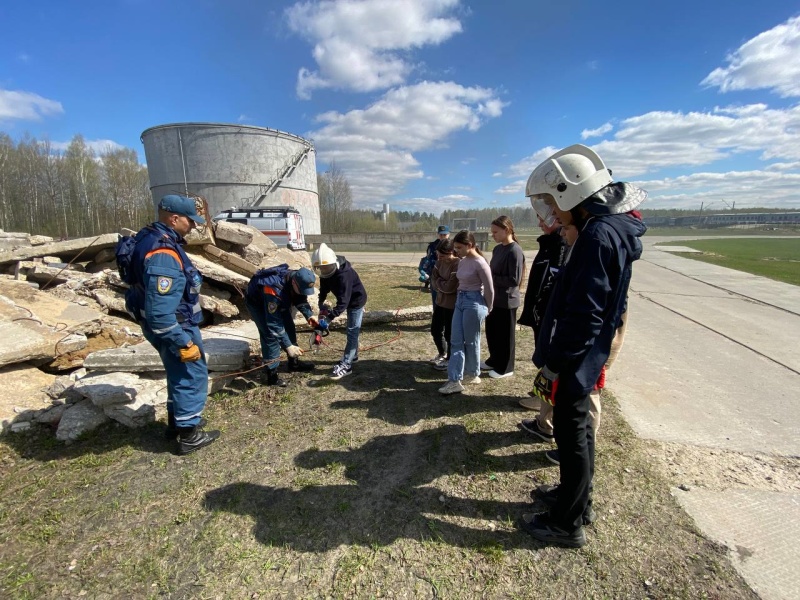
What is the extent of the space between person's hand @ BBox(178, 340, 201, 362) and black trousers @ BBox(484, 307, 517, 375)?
3.08m

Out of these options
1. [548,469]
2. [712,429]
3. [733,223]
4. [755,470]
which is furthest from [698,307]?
[733,223]

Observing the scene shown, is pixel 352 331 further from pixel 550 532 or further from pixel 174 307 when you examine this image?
pixel 550 532

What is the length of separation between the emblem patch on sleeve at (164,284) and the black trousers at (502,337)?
3.27 meters

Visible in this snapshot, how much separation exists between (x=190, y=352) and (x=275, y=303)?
130cm

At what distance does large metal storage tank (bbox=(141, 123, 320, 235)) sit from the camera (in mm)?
24547

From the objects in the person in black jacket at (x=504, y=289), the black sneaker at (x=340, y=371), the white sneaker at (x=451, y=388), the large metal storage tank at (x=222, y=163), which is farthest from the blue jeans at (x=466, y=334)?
the large metal storage tank at (x=222, y=163)

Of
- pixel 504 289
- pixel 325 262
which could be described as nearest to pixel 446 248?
pixel 504 289

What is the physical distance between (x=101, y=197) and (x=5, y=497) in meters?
43.4

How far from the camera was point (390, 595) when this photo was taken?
1.90m

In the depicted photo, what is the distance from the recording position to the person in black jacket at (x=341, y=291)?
4.35 metres

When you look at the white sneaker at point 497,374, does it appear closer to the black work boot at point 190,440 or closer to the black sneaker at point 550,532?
the black sneaker at point 550,532

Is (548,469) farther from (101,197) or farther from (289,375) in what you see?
(101,197)

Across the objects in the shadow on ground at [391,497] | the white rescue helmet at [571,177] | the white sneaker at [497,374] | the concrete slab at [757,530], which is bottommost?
A: the concrete slab at [757,530]

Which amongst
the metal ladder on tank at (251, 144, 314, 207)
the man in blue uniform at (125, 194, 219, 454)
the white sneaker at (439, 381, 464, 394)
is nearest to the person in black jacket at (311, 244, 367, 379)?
the white sneaker at (439, 381, 464, 394)
